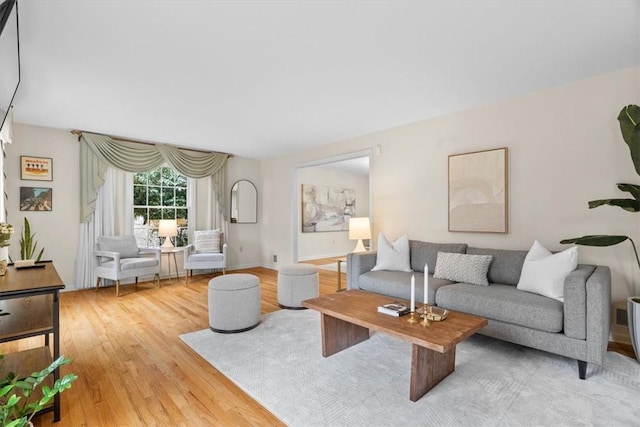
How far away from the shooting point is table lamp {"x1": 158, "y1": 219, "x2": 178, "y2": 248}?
17.5ft

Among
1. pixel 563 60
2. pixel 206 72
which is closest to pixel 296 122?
pixel 206 72

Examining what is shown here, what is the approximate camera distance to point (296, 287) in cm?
374

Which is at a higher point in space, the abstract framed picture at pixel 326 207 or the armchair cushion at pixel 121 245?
the abstract framed picture at pixel 326 207

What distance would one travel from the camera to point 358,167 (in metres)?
8.05

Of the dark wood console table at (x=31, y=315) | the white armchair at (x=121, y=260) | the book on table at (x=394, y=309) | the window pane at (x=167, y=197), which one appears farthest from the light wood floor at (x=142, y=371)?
the window pane at (x=167, y=197)

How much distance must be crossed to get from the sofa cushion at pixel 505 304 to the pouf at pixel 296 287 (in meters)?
1.47

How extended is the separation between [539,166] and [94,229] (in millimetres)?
6083

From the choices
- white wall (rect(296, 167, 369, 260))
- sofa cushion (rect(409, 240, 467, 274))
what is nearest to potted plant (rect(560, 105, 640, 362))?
sofa cushion (rect(409, 240, 467, 274))

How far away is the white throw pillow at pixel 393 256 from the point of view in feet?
12.3

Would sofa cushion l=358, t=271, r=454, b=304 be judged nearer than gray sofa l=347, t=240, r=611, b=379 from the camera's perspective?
No

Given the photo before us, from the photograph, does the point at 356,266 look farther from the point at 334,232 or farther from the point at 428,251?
the point at 334,232

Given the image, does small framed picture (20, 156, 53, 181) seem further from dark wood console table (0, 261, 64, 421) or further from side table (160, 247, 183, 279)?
dark wood console table (0, 261, 64, 421)

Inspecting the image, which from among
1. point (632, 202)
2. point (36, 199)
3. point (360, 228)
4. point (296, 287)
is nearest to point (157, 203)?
point (36, 199)

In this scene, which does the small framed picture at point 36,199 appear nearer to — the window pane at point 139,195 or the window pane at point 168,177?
the window pane at point 139,195
